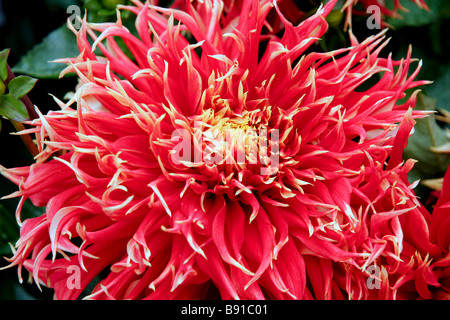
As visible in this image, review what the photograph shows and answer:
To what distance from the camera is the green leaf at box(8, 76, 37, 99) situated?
502 mm

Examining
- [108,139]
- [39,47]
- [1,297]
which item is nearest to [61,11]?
[39,47]

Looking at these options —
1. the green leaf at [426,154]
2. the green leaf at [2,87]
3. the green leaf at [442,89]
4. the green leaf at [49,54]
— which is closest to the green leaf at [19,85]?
the green leaf at [2,87]

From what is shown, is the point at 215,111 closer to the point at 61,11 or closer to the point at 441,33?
the point at 61,11

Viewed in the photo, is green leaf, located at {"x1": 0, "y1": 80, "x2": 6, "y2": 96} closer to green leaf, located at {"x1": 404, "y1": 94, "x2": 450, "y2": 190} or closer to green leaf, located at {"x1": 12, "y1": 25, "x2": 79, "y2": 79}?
green leaf, located at {"x1": 12, "y1": 25, "x2": 79, "y2": 79}

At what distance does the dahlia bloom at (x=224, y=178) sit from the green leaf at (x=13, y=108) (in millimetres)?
22

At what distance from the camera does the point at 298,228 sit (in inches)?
18.7

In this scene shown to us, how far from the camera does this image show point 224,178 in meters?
0.48

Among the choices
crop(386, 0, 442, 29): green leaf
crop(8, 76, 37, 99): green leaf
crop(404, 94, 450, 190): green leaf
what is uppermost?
crop(8, 76, 37, 99): green leaf

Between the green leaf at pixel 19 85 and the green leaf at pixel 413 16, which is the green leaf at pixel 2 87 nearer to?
the green leaf at pixel 19 85

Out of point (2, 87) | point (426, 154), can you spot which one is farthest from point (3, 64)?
point (426, 154)

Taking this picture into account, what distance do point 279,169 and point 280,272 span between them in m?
0.10

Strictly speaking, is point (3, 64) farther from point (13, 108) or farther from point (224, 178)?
point (224, 178)

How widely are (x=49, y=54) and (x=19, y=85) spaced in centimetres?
14

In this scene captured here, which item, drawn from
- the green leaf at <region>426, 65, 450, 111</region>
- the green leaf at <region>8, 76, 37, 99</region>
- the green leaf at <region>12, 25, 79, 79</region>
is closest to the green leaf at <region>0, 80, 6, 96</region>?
the green leaf at <region>8, 76, 37, 99</region>
